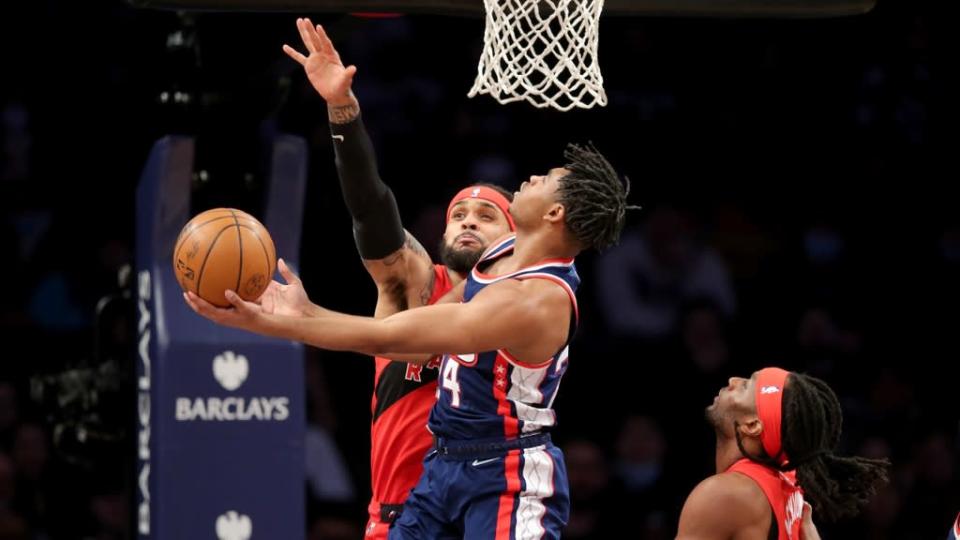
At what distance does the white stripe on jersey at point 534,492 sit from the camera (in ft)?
14.0

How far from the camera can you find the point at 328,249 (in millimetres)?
8172

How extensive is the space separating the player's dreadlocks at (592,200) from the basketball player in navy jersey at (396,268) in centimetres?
59

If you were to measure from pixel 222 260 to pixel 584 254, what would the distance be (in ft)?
16.8

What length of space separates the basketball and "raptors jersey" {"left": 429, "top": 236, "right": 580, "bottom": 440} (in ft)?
2.18

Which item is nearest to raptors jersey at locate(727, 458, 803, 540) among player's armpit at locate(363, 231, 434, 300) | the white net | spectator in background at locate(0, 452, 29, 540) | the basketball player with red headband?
the basketball player with red headband

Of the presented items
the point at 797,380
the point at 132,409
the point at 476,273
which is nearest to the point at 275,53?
the point at 132,409

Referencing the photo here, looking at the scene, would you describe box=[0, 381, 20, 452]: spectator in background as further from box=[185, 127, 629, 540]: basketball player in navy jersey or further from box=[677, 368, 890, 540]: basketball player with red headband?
box=[677, 368, 890, 540]: basketball player with red headband

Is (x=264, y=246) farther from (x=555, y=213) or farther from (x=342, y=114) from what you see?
(x=555, y=213)

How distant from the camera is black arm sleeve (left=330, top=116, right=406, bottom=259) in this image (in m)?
4.53

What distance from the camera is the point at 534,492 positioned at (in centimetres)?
432

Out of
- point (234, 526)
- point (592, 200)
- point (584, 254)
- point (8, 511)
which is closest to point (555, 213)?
point (592, 200)

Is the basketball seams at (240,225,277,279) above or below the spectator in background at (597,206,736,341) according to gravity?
above

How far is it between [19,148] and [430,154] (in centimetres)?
218

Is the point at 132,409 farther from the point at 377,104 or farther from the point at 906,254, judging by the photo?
the point at 906,254
